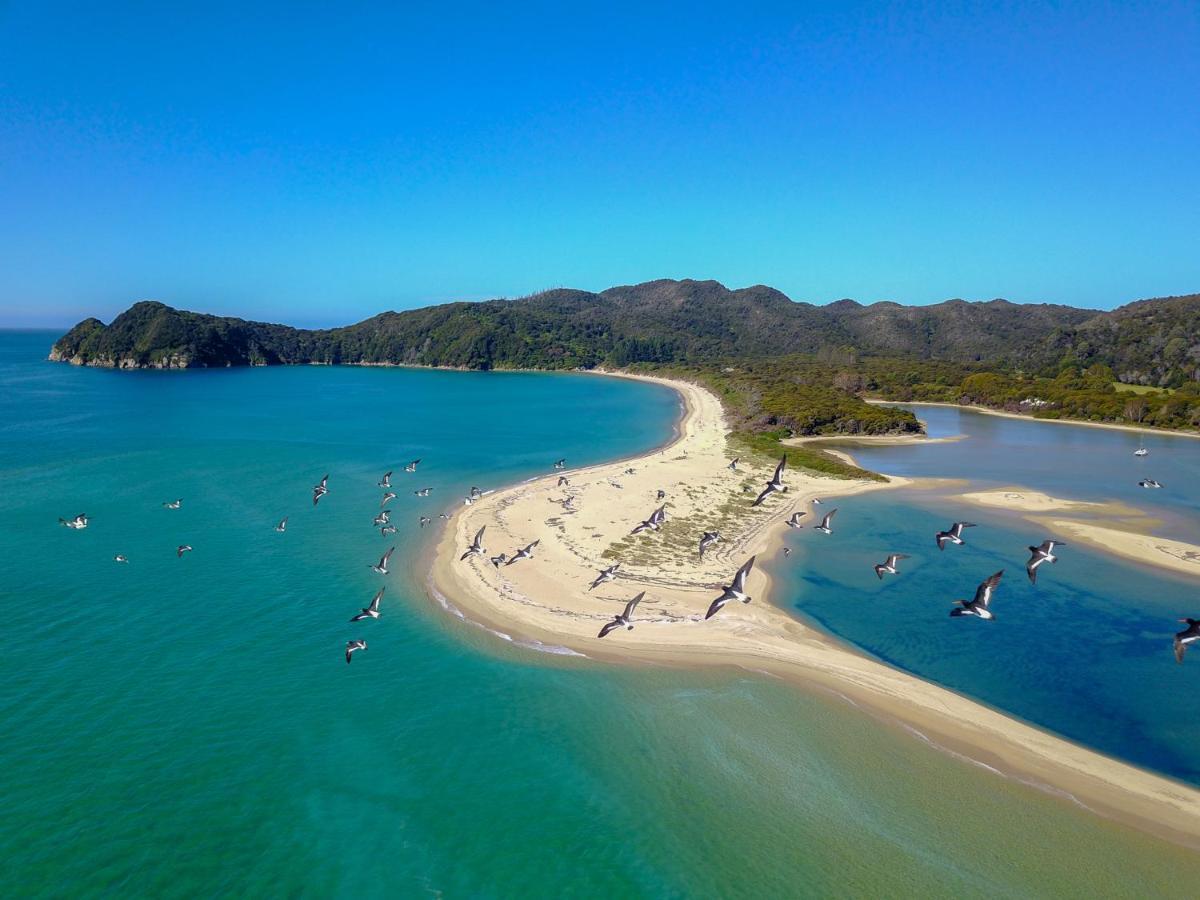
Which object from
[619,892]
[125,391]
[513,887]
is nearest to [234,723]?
[513,887]

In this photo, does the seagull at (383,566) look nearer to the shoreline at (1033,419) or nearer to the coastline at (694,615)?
the coastline at (694,615)

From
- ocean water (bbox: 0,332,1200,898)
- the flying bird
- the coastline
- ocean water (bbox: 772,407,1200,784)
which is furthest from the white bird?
the flying bird

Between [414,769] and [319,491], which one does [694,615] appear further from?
[319,491]

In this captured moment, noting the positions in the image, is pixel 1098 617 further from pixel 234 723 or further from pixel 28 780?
pixel 28 780

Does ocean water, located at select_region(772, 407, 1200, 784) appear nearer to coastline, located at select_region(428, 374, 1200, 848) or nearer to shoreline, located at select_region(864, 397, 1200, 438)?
coastline, located at select_region(428, 374, 1200, 848)

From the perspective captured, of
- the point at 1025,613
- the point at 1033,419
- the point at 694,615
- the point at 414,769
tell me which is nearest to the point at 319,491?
the point at 414,769

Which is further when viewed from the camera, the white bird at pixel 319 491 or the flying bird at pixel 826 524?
the white bird at pixel 319 491

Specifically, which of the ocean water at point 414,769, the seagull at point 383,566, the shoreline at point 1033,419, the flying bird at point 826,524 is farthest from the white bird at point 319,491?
the shoreline at point 1033,419

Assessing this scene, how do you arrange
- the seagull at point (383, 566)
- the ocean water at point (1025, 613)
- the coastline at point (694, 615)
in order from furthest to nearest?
the seagull at point (383, 566), the ocean water at point (1025, 613), the coastline at point (694, 615)
